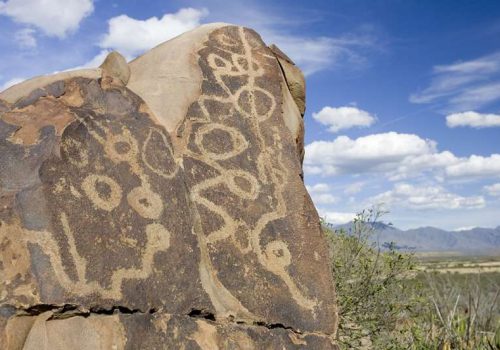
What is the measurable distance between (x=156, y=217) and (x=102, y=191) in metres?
0.40

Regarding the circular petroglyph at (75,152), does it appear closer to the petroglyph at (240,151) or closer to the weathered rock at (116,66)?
the petroglyph at (240,151)

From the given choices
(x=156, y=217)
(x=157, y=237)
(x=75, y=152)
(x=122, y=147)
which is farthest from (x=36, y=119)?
(x=157, y=237)

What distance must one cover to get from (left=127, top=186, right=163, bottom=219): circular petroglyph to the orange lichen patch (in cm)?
65

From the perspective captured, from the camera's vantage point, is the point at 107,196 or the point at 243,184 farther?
the point at 243,184

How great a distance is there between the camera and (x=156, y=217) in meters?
4.06

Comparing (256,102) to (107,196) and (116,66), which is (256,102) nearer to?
(116,66)

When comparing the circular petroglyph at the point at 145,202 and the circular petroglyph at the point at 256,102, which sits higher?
the circular petroglyph at the point at 256,102

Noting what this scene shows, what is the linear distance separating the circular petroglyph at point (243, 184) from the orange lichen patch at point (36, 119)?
4.30ft

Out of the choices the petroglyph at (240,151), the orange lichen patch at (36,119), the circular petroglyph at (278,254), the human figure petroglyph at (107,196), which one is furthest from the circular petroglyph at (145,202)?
the circular petroglyph at (278,254)

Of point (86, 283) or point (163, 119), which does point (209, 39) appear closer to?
point (163, 119)

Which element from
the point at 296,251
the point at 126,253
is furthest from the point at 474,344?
the point at 126,253

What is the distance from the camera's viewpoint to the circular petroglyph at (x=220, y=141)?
15.7ft

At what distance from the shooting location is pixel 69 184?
12.5 ft

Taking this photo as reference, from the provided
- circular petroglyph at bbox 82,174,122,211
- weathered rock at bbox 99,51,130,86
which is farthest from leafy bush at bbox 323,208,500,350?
circular petroglyph at bbox 82,174,122,211
